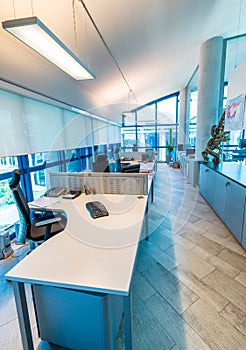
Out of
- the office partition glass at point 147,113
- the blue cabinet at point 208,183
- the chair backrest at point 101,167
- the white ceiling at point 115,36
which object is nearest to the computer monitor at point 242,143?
the blue cabinet at point 208,183

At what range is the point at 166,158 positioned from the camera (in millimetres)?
9586

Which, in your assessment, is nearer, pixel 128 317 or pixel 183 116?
pixel 128 317

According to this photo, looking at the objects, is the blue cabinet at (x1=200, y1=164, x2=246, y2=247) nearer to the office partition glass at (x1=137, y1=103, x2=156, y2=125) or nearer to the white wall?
the white wall

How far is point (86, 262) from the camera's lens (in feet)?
3.35

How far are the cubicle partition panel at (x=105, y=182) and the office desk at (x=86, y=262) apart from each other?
0.70 m

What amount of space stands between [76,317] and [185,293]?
1.09m

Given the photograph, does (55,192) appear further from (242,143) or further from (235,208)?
(242,143)

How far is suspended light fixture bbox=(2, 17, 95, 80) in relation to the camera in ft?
3.70

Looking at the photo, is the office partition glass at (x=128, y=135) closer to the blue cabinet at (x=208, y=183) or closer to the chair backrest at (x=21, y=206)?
the blue cabinet at (x=208, y=183)

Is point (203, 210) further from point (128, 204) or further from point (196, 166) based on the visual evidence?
point (128, 204)

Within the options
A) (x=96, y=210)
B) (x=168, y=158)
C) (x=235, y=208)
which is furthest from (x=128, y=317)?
(x=168, y=158)

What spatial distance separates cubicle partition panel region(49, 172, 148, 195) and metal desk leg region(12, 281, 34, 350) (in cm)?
144

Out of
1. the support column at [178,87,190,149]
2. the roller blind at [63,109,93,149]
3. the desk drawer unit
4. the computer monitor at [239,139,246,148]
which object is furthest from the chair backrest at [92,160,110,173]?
the support column at [178,87,190,149]

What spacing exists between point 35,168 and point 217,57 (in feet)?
16.3
